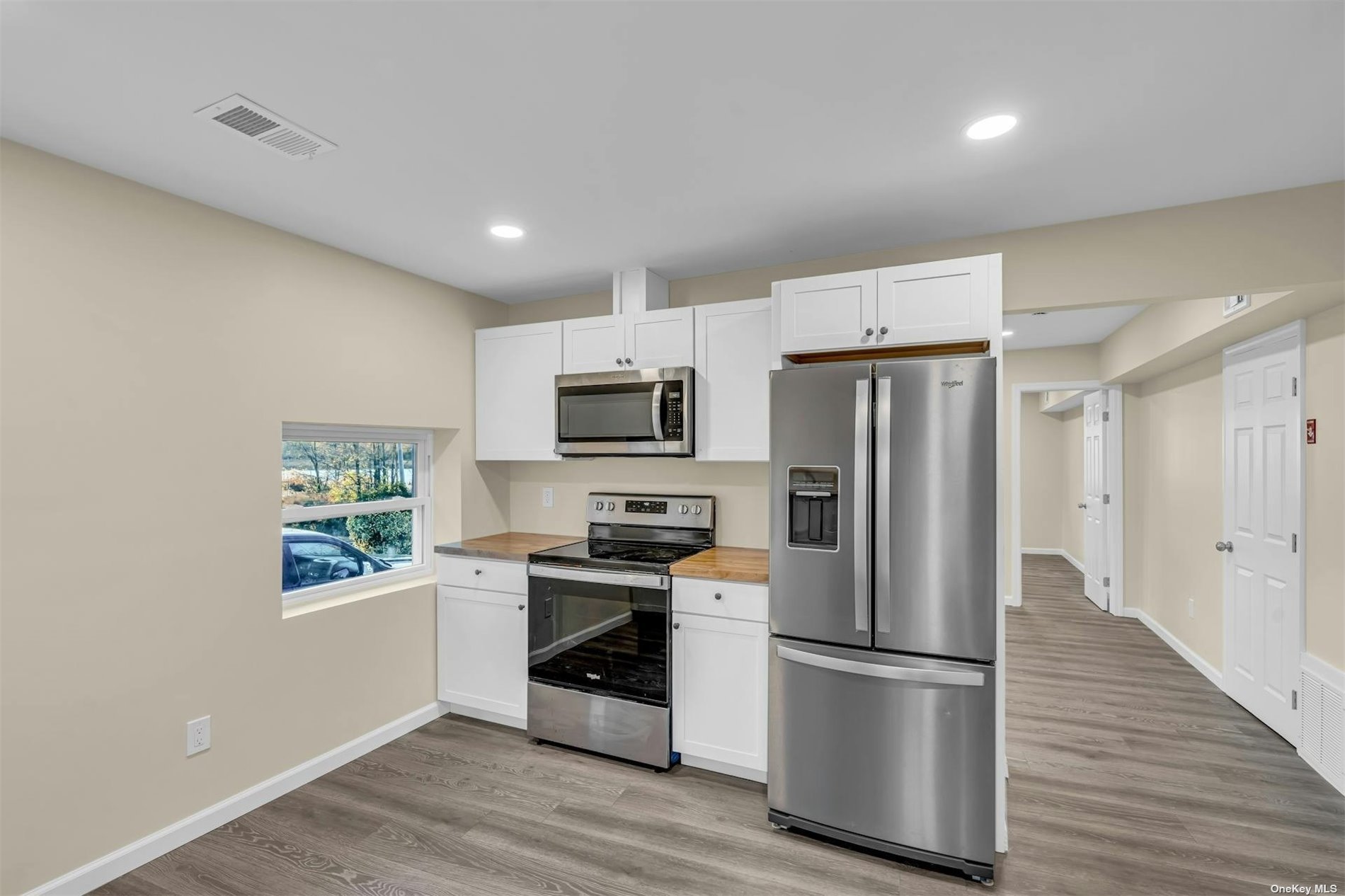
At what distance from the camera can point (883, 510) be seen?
2.29 m

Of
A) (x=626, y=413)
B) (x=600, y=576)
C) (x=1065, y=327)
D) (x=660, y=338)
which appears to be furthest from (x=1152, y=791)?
(x=1065, y=327)

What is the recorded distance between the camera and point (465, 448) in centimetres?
375

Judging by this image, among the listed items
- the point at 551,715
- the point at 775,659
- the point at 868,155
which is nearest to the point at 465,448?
the point at 551,715

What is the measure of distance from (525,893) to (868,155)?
281 centimetres

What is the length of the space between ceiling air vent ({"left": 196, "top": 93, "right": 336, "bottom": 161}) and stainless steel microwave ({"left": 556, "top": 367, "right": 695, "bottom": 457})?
163cm

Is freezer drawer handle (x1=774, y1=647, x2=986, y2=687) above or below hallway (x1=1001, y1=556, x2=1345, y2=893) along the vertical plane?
above

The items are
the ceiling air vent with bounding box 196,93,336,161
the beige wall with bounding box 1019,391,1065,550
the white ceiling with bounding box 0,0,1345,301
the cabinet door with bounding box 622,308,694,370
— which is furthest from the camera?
the beige wall with bounding box 1019,391,1065,550

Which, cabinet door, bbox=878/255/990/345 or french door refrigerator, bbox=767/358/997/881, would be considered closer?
french door refrigerator, bbox=767/358/997/881

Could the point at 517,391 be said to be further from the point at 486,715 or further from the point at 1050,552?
the point at 1050,552

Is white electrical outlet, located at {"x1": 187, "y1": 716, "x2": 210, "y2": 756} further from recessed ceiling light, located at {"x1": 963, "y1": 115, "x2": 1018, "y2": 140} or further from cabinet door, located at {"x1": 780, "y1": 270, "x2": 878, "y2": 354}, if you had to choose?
recessed ceiling light, located at {"x1": 963, "y1": 115, "x2": 1018, "y2": 140}

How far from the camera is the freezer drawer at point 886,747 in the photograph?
7.11 feet

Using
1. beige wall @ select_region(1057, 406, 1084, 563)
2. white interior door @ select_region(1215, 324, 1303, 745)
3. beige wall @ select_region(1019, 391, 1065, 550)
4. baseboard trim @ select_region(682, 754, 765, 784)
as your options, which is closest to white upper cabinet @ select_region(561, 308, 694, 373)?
baseboard trim @ select_region(682, 754, 765, 784)

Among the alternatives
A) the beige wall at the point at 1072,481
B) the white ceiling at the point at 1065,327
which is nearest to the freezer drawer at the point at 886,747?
the white ceiling at the point at 1065,327

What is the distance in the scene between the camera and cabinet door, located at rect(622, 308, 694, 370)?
3.22m
